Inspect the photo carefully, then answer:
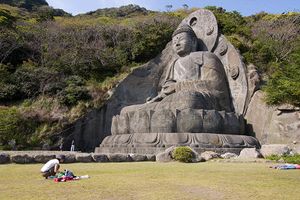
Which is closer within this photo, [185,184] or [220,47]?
[185,184]

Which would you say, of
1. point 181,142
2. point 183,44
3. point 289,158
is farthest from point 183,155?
point 183,44

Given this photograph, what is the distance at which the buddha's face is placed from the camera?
19.6 m

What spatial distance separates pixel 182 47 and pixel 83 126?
647 centimetres

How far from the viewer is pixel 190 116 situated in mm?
15000

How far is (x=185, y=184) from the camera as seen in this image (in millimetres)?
6445

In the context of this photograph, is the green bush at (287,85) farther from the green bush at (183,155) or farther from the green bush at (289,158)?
the green bush at (183,155)

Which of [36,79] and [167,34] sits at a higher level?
[167,34]

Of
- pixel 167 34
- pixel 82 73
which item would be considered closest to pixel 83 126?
pixel 82 73

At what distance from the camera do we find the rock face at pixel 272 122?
1521cm

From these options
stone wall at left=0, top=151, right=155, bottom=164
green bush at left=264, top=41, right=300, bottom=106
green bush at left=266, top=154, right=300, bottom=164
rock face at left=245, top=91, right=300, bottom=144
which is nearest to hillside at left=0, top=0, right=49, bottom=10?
rock face at left=245, top=91, right=300, bottom=144

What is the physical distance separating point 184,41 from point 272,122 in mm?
6381

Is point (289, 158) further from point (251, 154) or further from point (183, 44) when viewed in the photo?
point (183, 44)

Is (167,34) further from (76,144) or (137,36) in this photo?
(76,144)

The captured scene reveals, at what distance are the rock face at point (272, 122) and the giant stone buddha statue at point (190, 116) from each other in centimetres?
63
